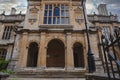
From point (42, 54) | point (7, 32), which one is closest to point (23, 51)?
point (42, 54)

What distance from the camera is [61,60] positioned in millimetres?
17031

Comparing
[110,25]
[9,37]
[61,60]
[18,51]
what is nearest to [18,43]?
[18,51]

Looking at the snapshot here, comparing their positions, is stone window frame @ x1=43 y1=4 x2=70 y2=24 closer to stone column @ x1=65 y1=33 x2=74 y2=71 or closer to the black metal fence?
stone column @ x1=65 y1=33 x2=74 y2=71

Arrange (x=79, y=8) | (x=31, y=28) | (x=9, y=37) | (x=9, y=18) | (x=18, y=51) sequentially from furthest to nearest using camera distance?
1. (x=9, y=18)
2. (x=9, y=37)
3. (x=79, y=8)
4. (x=31, y=28)
5. (x=18, y=51)

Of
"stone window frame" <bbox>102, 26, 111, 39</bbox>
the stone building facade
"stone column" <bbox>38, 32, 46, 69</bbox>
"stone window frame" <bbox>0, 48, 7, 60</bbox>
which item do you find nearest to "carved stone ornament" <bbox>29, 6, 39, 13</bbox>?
the stone building facade

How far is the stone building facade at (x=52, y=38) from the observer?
13555mm

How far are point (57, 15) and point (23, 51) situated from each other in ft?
21.7

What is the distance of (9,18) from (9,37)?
4.32 metres

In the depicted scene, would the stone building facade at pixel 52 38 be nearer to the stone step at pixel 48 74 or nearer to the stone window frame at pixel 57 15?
the stone window frame at pixel 57 15

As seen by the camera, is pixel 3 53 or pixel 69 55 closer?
pixel 69 55

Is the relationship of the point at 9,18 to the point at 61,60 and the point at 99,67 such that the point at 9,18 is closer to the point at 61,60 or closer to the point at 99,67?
the point at 61,60

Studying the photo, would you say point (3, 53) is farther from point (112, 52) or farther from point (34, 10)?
point (112, 52)

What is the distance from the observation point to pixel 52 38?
1473 centimetres

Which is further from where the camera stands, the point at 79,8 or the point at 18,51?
the point at 79,8
